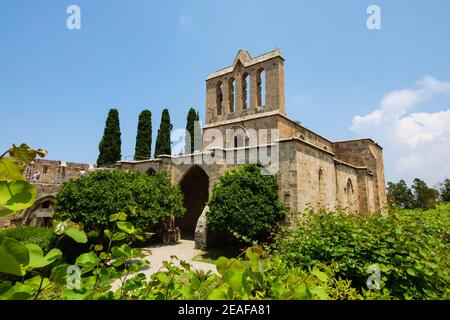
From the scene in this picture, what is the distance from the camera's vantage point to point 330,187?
13.2m

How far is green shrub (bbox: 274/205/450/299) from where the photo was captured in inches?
115

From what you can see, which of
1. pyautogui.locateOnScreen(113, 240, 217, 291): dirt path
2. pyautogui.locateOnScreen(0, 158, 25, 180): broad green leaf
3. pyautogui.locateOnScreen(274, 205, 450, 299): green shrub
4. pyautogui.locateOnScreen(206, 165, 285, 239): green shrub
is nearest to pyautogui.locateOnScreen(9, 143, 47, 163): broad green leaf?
pyautogui.locateOnScreen(0, 158, 25, 180): broad green leaf

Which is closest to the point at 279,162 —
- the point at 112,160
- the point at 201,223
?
the point at 201,223

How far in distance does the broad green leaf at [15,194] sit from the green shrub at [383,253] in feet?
8.57

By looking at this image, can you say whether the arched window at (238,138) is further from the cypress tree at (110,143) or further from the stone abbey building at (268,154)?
the cypress tree at (110,143)

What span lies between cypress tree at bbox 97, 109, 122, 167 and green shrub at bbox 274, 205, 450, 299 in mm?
27959

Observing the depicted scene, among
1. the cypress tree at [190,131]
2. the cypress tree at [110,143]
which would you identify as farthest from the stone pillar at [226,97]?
the cypress tree at [110,143]

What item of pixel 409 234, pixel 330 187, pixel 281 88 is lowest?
pixel 409 234

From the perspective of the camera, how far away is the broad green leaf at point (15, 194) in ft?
2.57

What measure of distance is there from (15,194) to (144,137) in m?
30.4

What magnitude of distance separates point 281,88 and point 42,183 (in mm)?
18186
